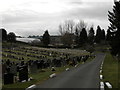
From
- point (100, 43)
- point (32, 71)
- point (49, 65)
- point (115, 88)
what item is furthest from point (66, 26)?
point (115, 88)

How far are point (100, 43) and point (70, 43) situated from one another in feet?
84.7

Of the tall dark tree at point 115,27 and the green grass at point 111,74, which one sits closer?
the green grass at point 111,74

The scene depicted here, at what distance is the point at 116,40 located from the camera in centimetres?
5272

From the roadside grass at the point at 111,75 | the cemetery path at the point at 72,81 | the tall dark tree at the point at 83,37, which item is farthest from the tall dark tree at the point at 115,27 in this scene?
the tall dark tree at the point at 83,37

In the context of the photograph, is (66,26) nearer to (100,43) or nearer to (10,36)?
(100,43)

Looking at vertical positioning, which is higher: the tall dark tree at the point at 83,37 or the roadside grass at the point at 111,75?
the tall dark tree at the point at 83,37

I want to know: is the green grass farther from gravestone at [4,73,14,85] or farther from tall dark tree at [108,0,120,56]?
tall dark tree at [108,0,120,56]

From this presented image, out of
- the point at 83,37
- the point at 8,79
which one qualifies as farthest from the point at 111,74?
the point at 83,37

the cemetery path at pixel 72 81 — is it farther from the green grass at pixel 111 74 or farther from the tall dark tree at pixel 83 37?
the tall dark tree at pixel 83 37

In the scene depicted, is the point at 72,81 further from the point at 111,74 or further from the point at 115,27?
the point at 115,27

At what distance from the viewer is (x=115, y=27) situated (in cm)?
5634

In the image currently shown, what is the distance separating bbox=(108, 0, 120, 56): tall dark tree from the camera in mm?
52281

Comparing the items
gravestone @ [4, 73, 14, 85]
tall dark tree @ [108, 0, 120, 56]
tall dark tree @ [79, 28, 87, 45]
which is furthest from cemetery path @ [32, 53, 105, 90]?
tall dark tree @ [79, 28, 87, 45]

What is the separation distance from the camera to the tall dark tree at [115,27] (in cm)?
5228
